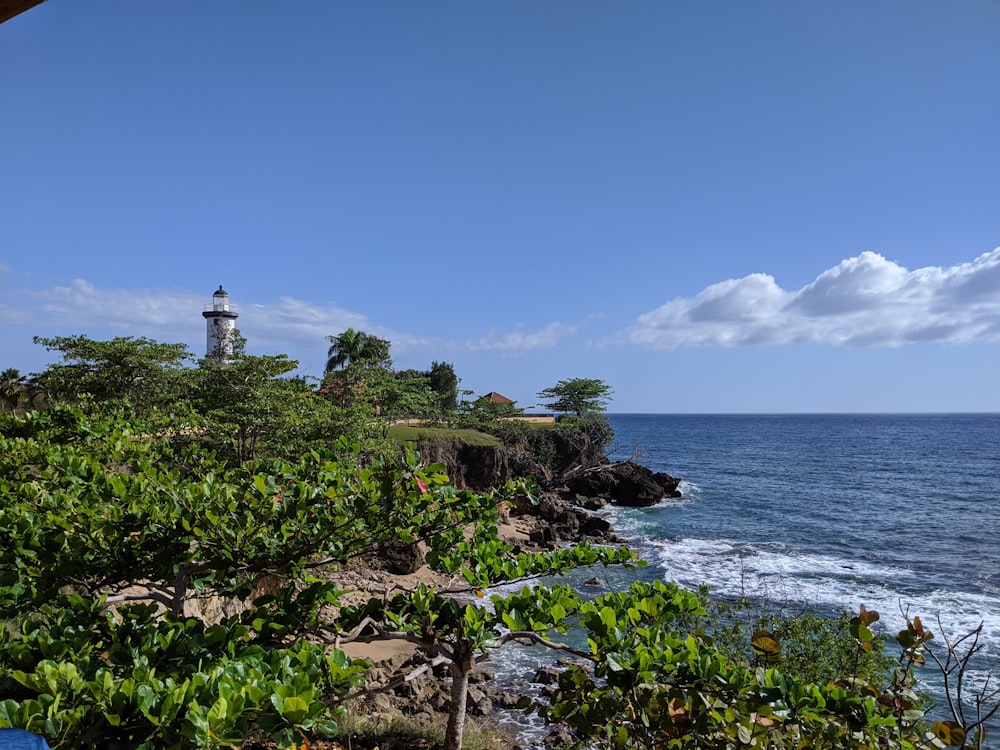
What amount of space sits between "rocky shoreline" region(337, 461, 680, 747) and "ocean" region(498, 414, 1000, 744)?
133 cm

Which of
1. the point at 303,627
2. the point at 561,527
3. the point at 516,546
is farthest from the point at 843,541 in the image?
the point at 303,627

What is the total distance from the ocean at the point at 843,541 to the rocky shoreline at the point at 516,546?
1329mm

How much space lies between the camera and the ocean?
58.4ft

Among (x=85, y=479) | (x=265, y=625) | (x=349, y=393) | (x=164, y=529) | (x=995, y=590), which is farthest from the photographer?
(x=349, y=393)

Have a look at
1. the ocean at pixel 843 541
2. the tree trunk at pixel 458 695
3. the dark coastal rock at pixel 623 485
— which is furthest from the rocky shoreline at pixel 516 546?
the ocean at pixel 843 541

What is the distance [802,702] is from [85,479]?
473 centimetres

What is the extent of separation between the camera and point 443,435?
114 ft

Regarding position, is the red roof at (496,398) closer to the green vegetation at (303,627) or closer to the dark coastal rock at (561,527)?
the dark coastal rock at (561,527)

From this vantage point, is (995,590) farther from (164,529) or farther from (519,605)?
(164,529)

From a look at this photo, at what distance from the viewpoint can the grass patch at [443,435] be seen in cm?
3350

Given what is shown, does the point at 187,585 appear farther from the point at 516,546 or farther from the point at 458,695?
the point at 516,546

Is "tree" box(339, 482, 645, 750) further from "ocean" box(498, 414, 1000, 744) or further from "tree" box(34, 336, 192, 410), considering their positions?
"tree" box(34, 336, 192, 410)

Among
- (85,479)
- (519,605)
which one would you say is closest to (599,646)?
(519,605)

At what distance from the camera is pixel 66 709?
2164mm
